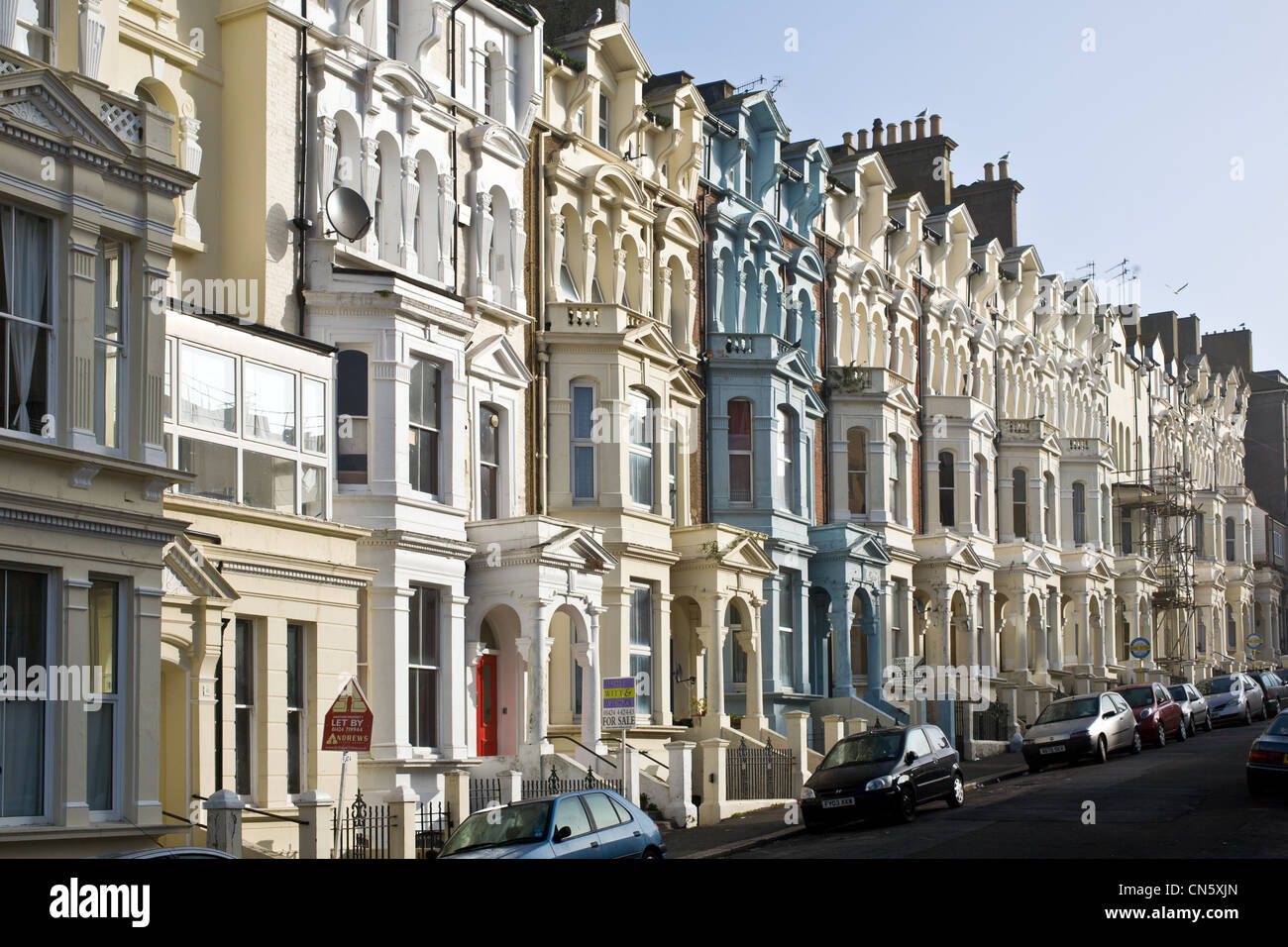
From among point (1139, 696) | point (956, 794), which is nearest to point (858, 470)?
point (1139, 696)

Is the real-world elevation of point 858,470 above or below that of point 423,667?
above

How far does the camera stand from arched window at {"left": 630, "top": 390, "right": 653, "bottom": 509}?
3178 cm

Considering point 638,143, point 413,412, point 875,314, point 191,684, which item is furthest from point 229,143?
point 875,314

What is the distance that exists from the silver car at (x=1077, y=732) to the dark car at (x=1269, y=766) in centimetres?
811

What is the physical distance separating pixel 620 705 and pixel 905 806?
458cm

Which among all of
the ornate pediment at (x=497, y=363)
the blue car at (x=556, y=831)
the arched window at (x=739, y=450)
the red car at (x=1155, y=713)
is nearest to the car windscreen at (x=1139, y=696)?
the red car at (x=1155, y=713)

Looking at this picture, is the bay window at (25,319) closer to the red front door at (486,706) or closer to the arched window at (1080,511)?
the red front door at (486,706)

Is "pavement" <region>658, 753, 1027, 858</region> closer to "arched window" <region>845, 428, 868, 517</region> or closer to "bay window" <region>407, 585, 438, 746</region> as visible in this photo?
"bay window" <region>407, 585, 438, 746</region>

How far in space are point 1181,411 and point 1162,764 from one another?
47.9m

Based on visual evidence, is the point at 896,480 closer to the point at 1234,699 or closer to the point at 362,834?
the point at 1234,699

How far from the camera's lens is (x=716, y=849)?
22.9 metres

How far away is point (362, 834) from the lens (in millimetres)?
20547

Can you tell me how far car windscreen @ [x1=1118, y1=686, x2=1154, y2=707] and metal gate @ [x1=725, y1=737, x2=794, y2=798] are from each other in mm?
11801

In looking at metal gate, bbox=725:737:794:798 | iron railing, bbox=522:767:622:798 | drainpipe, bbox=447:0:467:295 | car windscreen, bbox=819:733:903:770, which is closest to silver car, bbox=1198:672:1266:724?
metal gate, bbox=725:737:794:798
